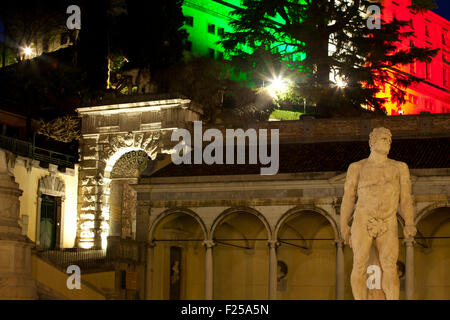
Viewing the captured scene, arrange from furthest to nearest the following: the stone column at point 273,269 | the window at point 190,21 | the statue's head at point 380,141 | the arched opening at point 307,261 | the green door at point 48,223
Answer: the window at point 190,21 → the green door at point 48,223 → the arched opening at point 307,261 → the stone column at point 273,269 → the statue's head at point 380,141

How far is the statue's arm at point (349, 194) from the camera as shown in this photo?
1655 cm

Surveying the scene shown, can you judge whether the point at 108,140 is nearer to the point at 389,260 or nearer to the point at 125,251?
the point at 125,251

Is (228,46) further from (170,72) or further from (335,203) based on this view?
(335,203)

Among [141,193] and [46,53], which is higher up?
[46,53]

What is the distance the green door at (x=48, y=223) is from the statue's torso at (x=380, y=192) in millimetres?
29575

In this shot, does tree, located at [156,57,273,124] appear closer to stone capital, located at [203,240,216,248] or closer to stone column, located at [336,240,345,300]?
stone capital, located at [203,240,216,248]

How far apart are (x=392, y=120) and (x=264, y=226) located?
7403mm

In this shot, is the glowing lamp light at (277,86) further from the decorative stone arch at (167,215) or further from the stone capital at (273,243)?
the stone capital at (273,243)

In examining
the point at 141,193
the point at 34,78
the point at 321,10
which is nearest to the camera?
the point at 141,193

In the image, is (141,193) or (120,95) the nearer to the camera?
(141,193)

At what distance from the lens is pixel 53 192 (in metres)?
44.9

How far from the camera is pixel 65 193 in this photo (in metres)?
45.9

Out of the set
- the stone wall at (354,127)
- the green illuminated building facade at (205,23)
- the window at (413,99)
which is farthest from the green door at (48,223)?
the window at (413,99)
